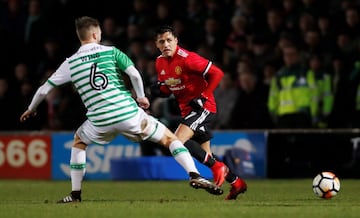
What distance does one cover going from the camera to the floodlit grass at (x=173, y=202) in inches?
333

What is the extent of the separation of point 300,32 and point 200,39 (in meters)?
2.03

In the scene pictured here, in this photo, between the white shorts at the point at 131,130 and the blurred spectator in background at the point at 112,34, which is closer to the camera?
the white shorts at the point at 131,130

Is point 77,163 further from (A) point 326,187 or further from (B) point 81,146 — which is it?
(A) point 326,187

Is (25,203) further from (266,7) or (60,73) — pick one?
(266,7)

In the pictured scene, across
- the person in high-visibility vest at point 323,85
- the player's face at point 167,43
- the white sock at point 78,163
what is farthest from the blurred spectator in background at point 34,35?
the white sock at point 78,163

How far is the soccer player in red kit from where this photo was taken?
10625 millimetres

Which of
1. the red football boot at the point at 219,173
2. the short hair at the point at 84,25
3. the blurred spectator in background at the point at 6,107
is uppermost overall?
the short hair at the point at 84,25

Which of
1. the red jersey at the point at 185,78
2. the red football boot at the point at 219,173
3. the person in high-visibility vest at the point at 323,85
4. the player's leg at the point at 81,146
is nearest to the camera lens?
the player's leg at the point at 81,146

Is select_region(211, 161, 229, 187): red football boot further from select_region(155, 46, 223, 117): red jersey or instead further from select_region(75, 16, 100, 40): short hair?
select_region(75, 16, 100, 40): short hair

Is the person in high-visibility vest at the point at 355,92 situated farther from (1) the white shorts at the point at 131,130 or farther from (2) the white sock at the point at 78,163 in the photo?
(2) the white sock at the point at 78,163

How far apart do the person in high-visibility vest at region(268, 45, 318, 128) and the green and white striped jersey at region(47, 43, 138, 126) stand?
602 cm

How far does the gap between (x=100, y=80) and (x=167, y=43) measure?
1.54m

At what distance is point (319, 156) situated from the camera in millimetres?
15172

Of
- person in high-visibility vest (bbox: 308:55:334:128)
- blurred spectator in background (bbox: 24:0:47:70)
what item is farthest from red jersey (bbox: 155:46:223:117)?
blurred spectator in background (bbox: 24:0:47:70)
